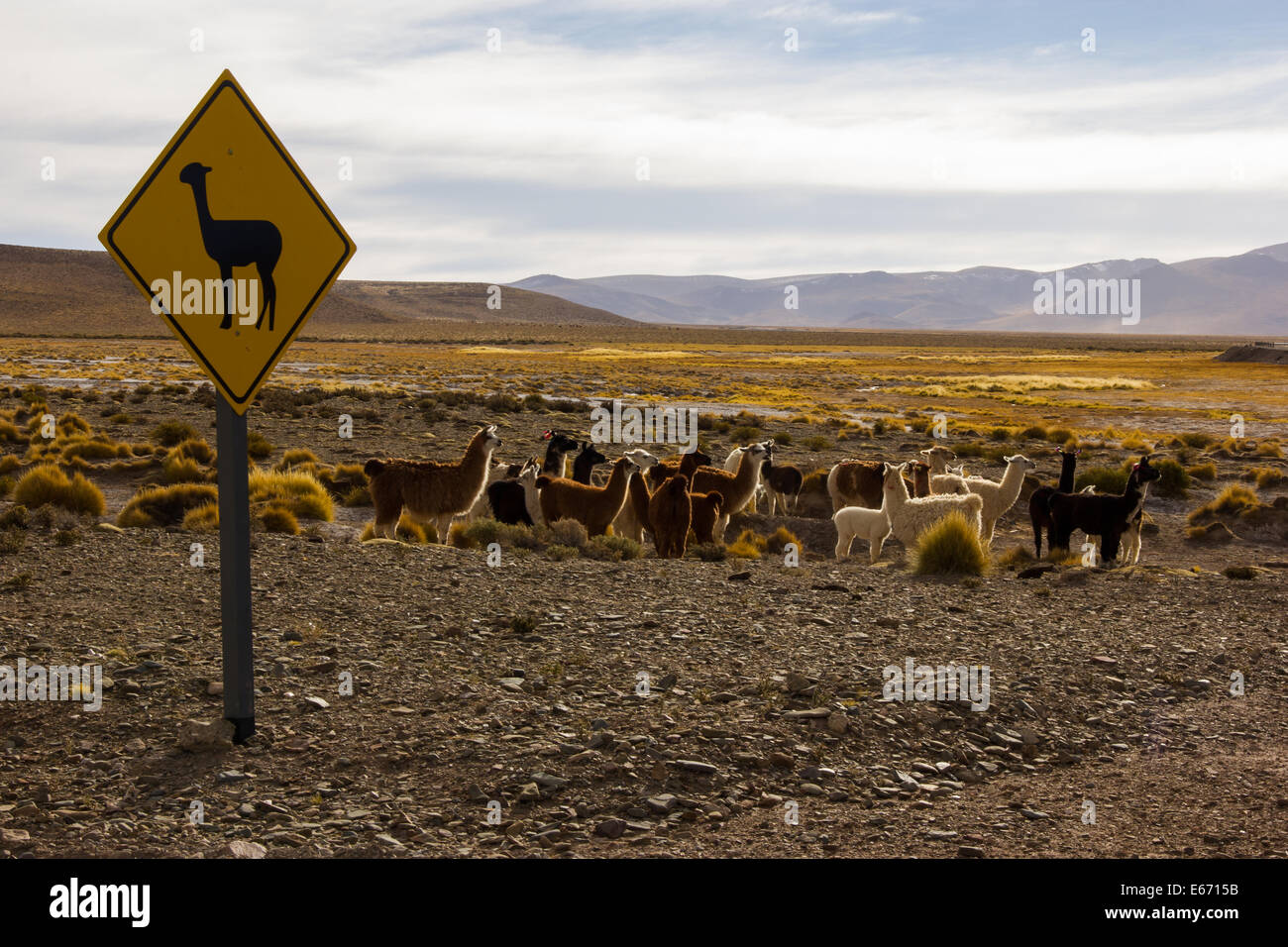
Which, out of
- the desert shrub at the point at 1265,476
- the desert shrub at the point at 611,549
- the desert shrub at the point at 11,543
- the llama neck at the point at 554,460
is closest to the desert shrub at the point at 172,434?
the llama neck at the point at 554,460

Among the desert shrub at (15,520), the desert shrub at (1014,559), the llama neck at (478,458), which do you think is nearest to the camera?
the desert shrub at (15,520)

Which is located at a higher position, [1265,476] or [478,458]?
[478,458]

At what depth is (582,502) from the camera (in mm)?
13000

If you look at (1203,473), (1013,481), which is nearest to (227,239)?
(1013,481)

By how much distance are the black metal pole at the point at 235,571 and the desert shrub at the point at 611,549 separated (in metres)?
6.55

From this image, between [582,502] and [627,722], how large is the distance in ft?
24.6

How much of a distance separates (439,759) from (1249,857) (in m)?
3.56

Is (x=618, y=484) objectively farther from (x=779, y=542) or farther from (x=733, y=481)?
(x=779, y=542)

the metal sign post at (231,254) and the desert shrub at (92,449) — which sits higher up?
the metal sign post at (231,254)

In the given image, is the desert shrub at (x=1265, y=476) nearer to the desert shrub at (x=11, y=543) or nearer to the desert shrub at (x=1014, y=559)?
the desert shrub at (x=1014, y=559)

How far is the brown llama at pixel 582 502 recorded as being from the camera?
13.0m

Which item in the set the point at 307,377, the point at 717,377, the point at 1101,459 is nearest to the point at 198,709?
the point at 1101,459

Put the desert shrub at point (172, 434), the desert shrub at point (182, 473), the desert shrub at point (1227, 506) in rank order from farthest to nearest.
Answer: the desert shrub at point (172, 434)
the desert shrub at point (1227, 506)
the desert shrub at point (182, 473)
